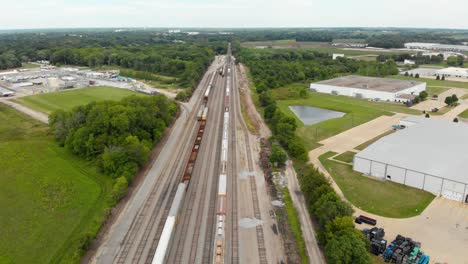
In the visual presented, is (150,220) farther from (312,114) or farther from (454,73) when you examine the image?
(454,73)

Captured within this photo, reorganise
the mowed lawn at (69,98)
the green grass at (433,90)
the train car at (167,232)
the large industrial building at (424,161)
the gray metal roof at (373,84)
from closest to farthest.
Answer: the train car at (167,232) → the large industrial building at (424,161) → the mowed lawn at (69,98) → the gray metal roof at (373,84) → the green grass at (433,90)

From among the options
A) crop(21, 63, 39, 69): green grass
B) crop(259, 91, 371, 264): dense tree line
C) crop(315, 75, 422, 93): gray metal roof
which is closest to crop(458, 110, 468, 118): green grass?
crop(315, 75, 422, 93): gray metal roof

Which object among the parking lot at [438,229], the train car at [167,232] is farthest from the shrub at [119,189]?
the parking lot at [438,229]

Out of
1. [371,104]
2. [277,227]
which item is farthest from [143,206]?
[371,104]

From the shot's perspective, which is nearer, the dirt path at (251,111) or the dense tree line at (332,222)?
the dense tree line at (332,222)

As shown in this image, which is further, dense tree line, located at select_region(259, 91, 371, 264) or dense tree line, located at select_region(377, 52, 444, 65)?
dense tree line, located at select_region(377, 52, 444, 65)

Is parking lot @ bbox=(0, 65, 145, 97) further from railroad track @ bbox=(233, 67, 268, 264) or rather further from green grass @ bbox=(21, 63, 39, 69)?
railroad track @ bbox=(233, 67, 268, 264)

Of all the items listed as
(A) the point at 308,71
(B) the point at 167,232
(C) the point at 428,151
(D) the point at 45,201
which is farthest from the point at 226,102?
(B) the point at 167,232

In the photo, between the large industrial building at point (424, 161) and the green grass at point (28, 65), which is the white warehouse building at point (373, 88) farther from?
the green grass at point (28, 65)
